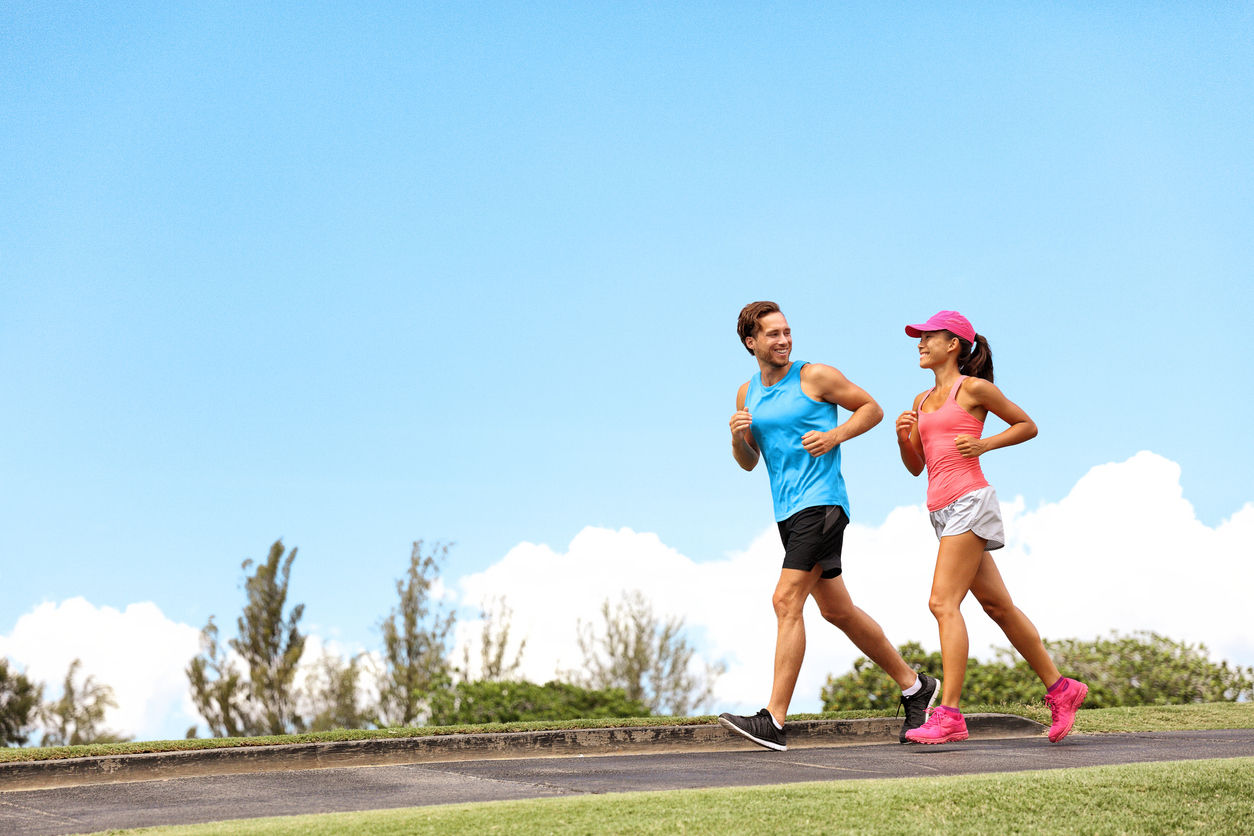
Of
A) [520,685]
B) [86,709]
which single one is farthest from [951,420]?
[86,709]

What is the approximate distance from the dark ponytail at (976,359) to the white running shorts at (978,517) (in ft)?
2.45

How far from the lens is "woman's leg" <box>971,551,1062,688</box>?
258 inches

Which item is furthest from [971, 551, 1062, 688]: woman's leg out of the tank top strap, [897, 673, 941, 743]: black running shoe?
the tank top strap

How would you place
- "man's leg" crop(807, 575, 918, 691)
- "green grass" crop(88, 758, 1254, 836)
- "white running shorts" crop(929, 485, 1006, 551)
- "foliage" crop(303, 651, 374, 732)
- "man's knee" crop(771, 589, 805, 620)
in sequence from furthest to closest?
"foliage" crop(303, 651, 374, 732)
"man's leg" crop(807, 575, 918, 691)
"white running shorts" crop(929, 485, 1006, 551)
"man's knee" crop(771, 589, 805, 620)
"green grass" crop(88, 758, 1254, 836)

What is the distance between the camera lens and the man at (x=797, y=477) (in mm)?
6219

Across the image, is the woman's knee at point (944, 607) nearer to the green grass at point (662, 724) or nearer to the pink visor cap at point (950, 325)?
the pink visor cap at point (950, 325)

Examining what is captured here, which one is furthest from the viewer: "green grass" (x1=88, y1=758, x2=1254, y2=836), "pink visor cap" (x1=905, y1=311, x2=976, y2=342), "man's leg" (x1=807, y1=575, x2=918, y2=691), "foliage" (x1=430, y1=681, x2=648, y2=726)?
"foliage" (x1=430, y1=681, x2=648, y2=726)

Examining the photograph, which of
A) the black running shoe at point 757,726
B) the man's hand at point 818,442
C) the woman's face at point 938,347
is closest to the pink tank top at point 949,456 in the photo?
the woman's face at point 938,347

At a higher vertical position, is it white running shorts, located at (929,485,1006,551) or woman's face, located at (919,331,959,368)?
woman's face, located at (919,331,959,368)

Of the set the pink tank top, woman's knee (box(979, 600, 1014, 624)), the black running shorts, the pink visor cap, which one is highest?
the pink visor cap

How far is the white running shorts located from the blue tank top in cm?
64

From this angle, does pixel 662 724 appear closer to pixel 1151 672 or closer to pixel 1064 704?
Answer: pixel 1064 704

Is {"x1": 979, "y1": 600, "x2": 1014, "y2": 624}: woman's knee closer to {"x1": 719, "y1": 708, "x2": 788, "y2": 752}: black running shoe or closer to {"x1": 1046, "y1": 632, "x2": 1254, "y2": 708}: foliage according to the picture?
{"x1": 719, "y1": 708, "x2": 788, "y2": 752}: black running shoe

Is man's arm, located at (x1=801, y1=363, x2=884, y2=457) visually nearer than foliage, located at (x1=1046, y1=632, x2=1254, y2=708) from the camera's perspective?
Yes
